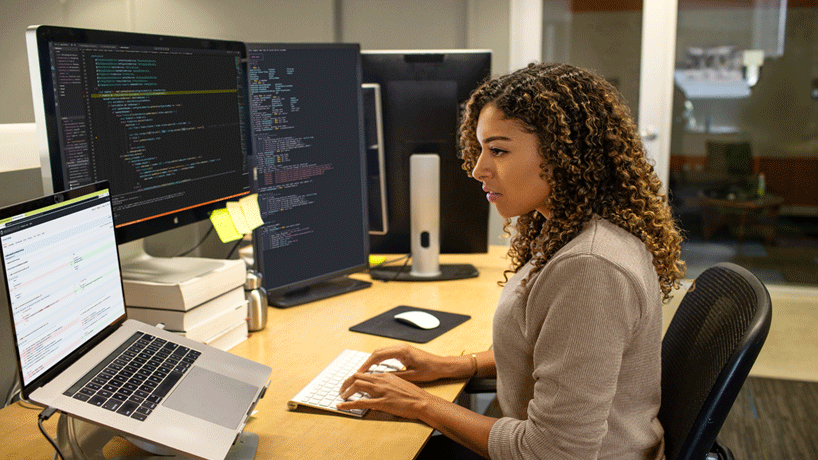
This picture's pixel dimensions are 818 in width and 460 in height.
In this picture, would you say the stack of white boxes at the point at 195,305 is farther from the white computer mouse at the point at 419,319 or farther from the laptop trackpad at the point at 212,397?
the white computer mouse at the point at 419,319

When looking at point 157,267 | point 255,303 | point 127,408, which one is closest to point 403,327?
point 255,303

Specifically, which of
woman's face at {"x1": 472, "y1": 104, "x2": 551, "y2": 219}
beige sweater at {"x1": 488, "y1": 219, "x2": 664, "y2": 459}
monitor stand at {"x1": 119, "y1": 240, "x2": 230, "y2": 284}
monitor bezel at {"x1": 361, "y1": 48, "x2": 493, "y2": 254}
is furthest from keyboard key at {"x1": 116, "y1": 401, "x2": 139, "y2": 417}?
monitor bezel at {"x1": 361, "y1": 48, "x2": 493, "y2": 254}

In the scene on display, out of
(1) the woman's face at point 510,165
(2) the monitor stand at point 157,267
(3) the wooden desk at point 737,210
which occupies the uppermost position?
(1) the woman's face at point 510,165

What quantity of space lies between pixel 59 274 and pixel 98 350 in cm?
14

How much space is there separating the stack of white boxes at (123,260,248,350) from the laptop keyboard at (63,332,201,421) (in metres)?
0.23

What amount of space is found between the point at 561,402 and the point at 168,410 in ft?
1.85

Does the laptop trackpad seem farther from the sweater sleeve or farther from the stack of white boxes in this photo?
the sweater sleeve

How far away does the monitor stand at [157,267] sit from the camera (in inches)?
54.0

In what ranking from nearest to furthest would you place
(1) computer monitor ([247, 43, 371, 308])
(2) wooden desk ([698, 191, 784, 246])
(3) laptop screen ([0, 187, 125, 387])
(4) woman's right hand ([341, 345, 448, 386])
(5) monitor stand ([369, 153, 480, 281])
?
(3) laptop screen ([0, 187, 125, 387])
(4) woman's right hand ([341, 345, 448, 386])
(1) computer monitor ([247, 43, 371, 308])
(5) monitor stand ([369, 153, 480, 281])
(2) wooden desk ([698, 191, 784, 246])

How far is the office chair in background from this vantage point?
3.26 feet

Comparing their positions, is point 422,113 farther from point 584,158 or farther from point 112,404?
point 112,404

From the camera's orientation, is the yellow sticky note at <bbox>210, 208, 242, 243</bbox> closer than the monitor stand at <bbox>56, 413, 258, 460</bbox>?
No

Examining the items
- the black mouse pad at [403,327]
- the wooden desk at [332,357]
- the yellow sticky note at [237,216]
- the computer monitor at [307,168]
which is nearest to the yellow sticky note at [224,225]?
the yellow sticky note at [237,216]

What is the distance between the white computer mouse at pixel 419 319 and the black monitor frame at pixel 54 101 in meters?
0.51
